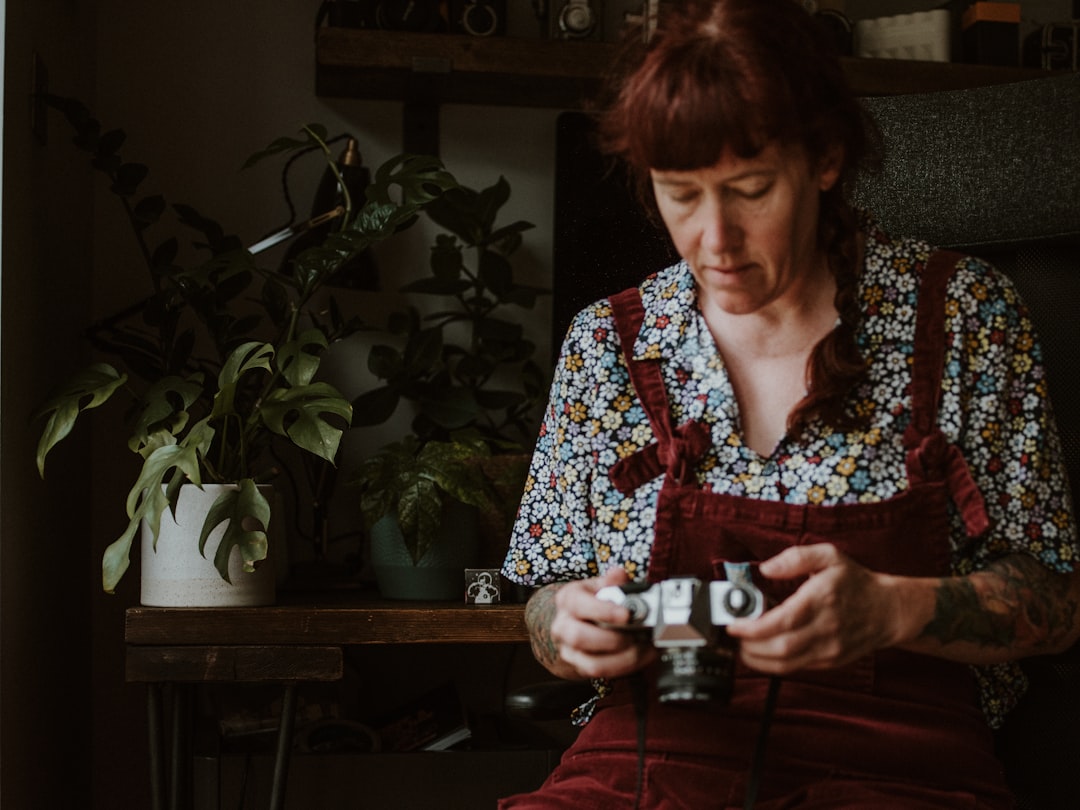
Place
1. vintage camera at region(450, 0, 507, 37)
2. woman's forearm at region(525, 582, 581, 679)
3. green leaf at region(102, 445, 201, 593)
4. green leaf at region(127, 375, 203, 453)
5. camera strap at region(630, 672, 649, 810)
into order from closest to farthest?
camera strap at region(630, 672, 649, 810) → woman's forearm at region(525, 582, 581, 679) → green leaf at region(102, 445, 201, 593) → green leaf at region(127, 375, 203, 453) → vintage camera at region(450, 0, 507, 37)

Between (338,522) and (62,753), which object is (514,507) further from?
(62,753)

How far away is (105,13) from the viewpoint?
2.14 metres

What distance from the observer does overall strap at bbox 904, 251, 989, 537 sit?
40.6 inches

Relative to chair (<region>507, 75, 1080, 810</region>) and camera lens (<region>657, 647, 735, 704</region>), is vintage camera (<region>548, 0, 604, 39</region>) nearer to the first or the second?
chair (<region>507, 75, 1080, 810</region>)

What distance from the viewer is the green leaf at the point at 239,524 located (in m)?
1.51

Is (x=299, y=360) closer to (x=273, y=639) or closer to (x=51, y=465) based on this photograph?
(x=273, y=639)

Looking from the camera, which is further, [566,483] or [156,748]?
[156,748]

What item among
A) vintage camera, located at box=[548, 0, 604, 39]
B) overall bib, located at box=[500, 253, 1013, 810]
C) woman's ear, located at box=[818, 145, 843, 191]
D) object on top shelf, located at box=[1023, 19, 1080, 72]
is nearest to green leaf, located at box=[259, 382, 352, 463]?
overall bib, located at box=[500, 253, 1013, 810]

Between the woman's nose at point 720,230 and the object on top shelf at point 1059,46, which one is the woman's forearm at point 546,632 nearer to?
the woman's nose at point 720,230

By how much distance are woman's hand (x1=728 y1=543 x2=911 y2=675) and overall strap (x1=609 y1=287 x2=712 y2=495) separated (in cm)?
19

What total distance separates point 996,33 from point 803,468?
4.72ft

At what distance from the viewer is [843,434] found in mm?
1072

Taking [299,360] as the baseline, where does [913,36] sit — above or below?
above

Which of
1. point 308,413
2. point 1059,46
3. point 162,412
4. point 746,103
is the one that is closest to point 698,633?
point 746,103
